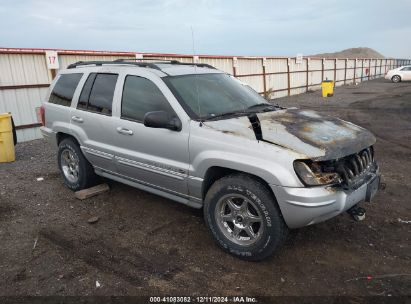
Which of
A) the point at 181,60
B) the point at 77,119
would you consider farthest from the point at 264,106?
the point at 181,60

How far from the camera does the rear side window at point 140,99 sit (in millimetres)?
4078

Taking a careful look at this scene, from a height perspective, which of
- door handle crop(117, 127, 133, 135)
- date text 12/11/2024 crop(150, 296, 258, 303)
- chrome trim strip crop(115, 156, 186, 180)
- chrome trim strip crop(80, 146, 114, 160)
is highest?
door handle crop(117, 127, 133, 135)

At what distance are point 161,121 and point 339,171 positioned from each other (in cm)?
180

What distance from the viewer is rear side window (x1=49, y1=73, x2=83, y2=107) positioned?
5.34m

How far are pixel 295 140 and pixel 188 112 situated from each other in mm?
1175

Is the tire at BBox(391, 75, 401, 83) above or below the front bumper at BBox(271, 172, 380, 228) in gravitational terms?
below

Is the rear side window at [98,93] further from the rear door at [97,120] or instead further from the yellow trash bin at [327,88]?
the yellow trash bin at [327,88]

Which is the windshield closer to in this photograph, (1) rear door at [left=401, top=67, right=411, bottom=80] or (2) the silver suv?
(2) the silver suv

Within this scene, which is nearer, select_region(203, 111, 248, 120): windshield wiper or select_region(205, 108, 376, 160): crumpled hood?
select_region(205, 108, 376, 160): crumpled hood

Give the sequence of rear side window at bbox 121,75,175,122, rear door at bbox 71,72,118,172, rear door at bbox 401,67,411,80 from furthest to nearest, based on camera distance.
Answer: rear door at bbox 401,67,411,80
rear door at bbox 71,72,118,172
rear side window at bbox 121,75,175,122

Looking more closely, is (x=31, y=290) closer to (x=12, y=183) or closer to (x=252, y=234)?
→ (x=252, y=234)

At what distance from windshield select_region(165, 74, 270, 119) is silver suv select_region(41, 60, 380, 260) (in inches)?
0.6

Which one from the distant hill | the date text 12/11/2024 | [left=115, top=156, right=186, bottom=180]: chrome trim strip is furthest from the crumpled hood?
the distant hill

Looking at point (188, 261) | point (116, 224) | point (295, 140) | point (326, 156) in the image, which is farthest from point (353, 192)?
point (116, 224)
